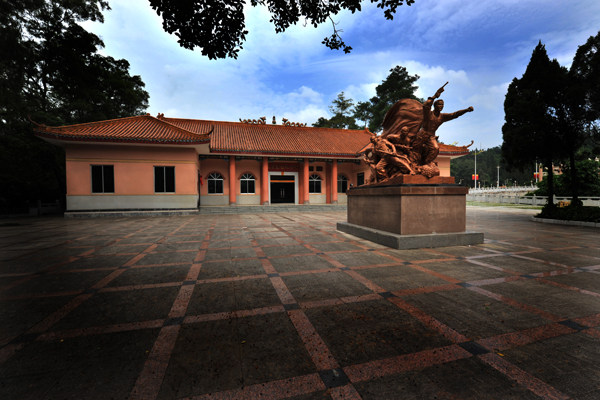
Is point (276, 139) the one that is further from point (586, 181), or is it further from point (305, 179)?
point (586, 181)

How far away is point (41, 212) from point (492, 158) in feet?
316

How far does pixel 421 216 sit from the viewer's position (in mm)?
5719

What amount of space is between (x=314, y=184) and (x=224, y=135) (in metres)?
8.39

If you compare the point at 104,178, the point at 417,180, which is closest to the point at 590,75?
the point at 417,180

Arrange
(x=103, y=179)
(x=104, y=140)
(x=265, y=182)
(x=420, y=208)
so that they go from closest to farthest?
1. (x=420, y=208)
2. (x=104, y=140)
3. (x=103, y=179)
4. (x=265, y=182)

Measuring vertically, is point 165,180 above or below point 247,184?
above

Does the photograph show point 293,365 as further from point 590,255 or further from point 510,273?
point 590,255

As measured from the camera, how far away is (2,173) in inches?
577

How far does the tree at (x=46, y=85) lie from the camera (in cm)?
459

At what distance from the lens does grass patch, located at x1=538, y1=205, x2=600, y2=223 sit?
29.3 feet

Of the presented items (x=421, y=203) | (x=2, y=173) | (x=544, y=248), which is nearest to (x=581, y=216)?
(x=544, y=248)

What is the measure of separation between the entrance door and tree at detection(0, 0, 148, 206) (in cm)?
1209

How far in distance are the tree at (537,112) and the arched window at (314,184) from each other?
13.3 metres

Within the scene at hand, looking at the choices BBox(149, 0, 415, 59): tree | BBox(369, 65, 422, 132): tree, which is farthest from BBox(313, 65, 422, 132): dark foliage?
BBox(149, 0, 415, 59): tree
